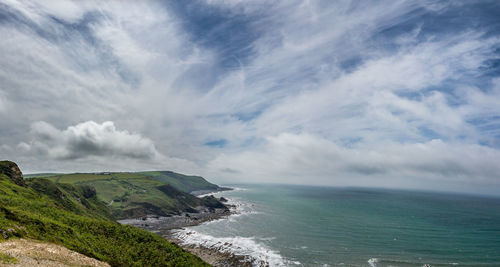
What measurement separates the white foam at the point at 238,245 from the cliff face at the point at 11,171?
6063 cm

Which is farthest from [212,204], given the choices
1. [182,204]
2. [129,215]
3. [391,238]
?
[391,238]

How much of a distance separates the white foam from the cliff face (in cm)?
6063

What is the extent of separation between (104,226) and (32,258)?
31412mm

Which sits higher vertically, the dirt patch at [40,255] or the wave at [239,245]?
the dirt patch at [40,255]

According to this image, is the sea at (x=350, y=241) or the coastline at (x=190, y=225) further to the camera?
the sea at (x=350, y=241)

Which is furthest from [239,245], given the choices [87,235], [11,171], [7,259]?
[11,171]

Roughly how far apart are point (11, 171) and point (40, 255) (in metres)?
79.1

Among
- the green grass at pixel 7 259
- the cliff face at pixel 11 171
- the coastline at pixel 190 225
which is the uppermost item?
the cliff face at pixel 11 171

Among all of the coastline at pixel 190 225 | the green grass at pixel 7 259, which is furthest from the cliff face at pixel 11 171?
the green grass at pixel 7 259

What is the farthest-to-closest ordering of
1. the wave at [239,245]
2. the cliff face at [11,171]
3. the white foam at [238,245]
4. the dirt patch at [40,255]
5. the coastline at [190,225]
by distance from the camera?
the cliff face at [11,171] → the white foam at [238,245] → the wave at [239,245] → the coastline at [190,225] → the dirt patch at [40,255]

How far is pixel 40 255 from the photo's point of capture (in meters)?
26.5

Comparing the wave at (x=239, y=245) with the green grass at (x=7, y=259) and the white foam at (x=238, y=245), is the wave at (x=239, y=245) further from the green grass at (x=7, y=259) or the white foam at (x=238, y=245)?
the green grass at (x=7, y=259)

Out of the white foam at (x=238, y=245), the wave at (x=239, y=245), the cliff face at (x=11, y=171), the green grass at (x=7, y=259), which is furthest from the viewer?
the cliff face at (x=11, y=171)

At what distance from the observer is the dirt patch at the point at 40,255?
23.9m
